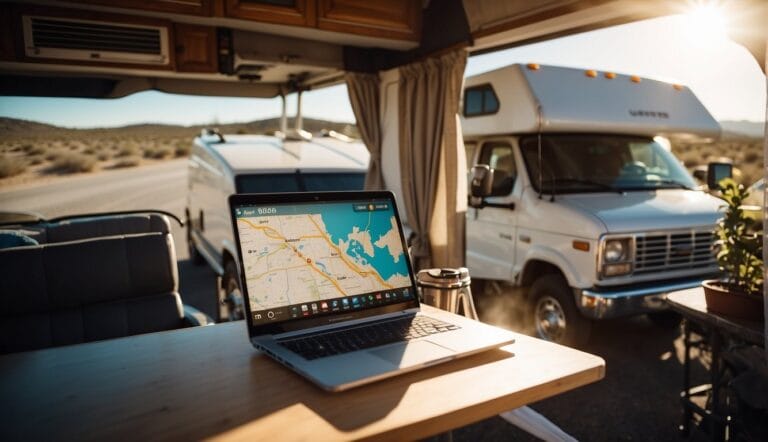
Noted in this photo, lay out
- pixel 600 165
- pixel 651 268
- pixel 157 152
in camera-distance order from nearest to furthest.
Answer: pixel 651 268 < pixel 600 165 < pixel 157 152

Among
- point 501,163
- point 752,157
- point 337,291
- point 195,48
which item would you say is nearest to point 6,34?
point 195,48

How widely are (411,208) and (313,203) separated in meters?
3.54

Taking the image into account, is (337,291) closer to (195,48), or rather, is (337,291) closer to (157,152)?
(195,48)

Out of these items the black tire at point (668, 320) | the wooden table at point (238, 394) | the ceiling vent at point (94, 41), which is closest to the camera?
the wooden table at point (238, 394)

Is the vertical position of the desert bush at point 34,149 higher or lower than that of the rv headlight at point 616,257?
higher

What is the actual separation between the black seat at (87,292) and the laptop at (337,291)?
4.63 ft

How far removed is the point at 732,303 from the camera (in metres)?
2.79

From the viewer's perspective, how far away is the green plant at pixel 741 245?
279 cm

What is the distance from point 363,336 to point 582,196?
11.4 ft

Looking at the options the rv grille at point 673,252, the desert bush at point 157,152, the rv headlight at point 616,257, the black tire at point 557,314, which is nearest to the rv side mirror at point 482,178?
the black tire at point 557,314

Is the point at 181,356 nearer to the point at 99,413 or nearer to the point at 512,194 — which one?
the point at 99,413

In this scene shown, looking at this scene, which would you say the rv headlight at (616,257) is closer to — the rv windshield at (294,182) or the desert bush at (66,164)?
the rv windshield at (294,182)

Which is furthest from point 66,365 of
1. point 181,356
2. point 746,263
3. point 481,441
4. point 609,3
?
point 609,3

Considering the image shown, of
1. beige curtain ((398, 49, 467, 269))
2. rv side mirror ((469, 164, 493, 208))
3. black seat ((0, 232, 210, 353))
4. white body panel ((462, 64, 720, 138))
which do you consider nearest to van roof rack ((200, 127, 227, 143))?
beige curtain ((398, 49, 467, 269))
